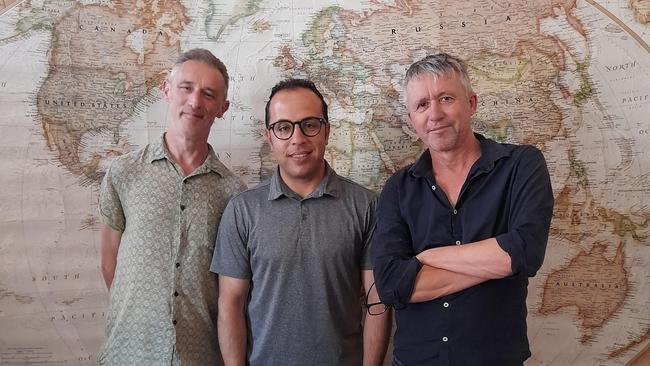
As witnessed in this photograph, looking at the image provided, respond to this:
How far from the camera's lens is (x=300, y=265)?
1662 millimetres

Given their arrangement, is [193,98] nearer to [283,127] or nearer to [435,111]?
[283,127]

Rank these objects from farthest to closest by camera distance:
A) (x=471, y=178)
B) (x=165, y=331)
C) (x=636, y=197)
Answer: (x=636, y=197), (x=165, y=331), (x=471, y=178)

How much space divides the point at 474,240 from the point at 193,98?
1020 millimetres

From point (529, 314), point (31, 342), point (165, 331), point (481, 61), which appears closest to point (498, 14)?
point (481, 61)

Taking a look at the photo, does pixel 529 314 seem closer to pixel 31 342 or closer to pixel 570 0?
pixel 570 0

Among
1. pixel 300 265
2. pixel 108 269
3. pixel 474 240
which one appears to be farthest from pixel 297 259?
pixel 108 269

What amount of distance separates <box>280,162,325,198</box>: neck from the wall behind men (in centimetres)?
40

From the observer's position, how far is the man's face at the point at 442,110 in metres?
1.52

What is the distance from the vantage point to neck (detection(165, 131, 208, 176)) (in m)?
1.82

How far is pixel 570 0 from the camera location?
6.76ft

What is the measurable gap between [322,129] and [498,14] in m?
0.94

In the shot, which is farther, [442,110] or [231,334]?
[231,334]

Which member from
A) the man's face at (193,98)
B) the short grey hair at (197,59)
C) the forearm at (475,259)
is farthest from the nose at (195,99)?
the forearm at (475,259)

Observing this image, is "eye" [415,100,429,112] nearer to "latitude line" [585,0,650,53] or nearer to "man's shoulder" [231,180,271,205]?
"man's shoulder" [231,180,271,205]
